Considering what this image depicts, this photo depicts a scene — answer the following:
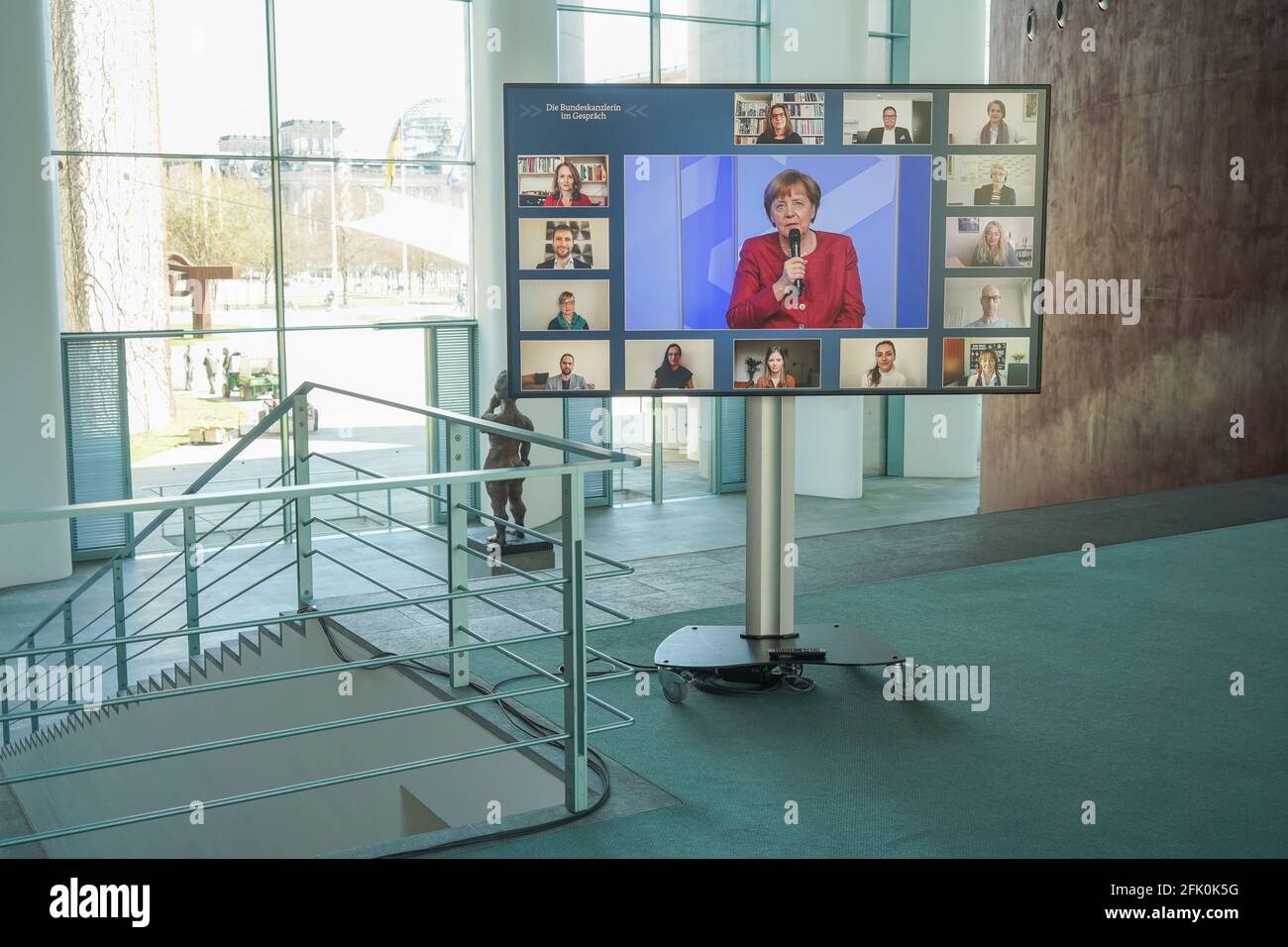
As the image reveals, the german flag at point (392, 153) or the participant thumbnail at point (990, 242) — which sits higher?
the german flag at point (392, 153)

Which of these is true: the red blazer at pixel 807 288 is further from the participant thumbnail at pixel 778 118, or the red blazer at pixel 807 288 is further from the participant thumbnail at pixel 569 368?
the participant thumbnail at pixel 569 368

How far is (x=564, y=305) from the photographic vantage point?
4020 mm

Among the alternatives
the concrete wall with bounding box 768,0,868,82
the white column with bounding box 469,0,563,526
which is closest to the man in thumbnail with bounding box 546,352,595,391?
the white column with bounding box 469,0,563,526

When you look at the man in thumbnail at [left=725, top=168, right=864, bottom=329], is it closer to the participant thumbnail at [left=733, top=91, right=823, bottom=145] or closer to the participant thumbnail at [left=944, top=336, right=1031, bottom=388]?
the participant thumbnail at [left=733, top=91, right=823, bottom=145]

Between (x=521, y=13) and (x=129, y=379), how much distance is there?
5.47 meters

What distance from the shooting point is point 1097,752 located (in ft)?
12.2

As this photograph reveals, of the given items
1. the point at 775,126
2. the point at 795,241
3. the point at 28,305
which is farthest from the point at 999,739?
the point at 28,305

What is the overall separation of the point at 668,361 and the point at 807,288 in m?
0.50

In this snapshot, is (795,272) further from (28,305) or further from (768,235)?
(28,305)

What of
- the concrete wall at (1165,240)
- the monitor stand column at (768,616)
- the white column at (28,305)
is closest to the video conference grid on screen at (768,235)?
the monitor stand column at (768,616)

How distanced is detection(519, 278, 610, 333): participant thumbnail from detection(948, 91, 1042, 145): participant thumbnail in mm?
1234

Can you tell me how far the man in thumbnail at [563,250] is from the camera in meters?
A: 3.98

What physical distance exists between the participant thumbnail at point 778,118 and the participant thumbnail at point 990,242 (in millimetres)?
548

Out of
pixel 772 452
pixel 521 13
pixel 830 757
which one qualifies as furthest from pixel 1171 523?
pixel 521 13
